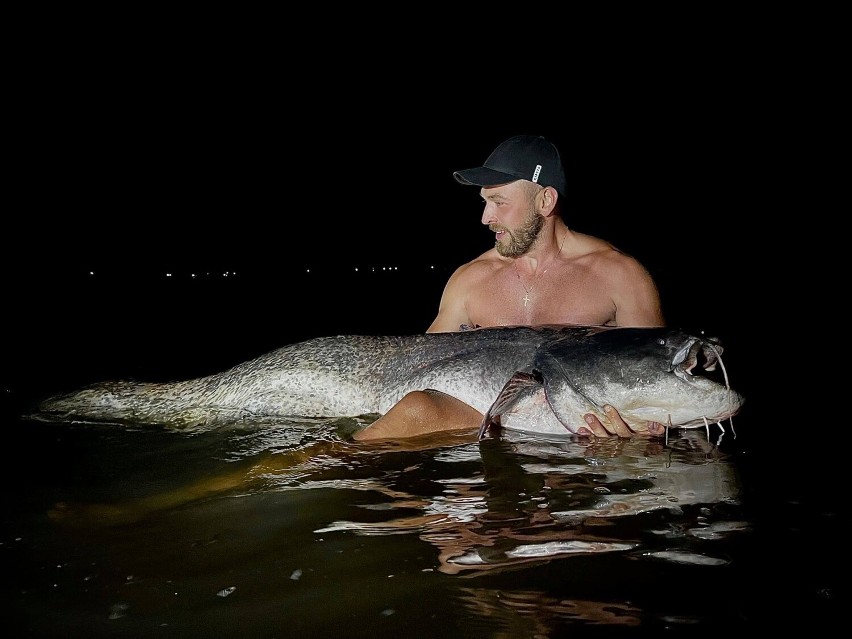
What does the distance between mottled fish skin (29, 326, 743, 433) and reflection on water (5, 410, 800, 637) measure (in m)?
0.27

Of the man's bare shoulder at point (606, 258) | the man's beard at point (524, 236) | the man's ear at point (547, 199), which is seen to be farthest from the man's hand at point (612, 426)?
the man's ear at point (547, 199)

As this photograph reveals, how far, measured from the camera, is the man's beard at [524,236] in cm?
554

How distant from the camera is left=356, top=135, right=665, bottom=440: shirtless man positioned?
529 centimetres

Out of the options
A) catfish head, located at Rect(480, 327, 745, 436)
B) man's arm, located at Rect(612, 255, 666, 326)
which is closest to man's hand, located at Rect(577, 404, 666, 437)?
catfish head, located at Rect(480, 327, 745, 436)

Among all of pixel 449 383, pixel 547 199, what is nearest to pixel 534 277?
pixel 547 199

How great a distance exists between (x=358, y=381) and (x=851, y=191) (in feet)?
138

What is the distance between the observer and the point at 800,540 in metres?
2.64

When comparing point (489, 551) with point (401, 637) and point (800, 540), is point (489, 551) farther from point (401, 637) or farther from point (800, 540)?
point (800, 540)

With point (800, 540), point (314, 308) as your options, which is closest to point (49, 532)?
point (800, 540)

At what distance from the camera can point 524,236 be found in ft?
18.3

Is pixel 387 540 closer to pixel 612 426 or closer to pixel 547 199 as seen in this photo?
pixel 612 426

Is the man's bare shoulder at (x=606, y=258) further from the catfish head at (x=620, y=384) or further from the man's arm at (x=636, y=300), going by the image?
the catfish head at (x=620, y=384)

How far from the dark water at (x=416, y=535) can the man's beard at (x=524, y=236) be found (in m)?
1.83

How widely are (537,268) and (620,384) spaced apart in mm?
1709
